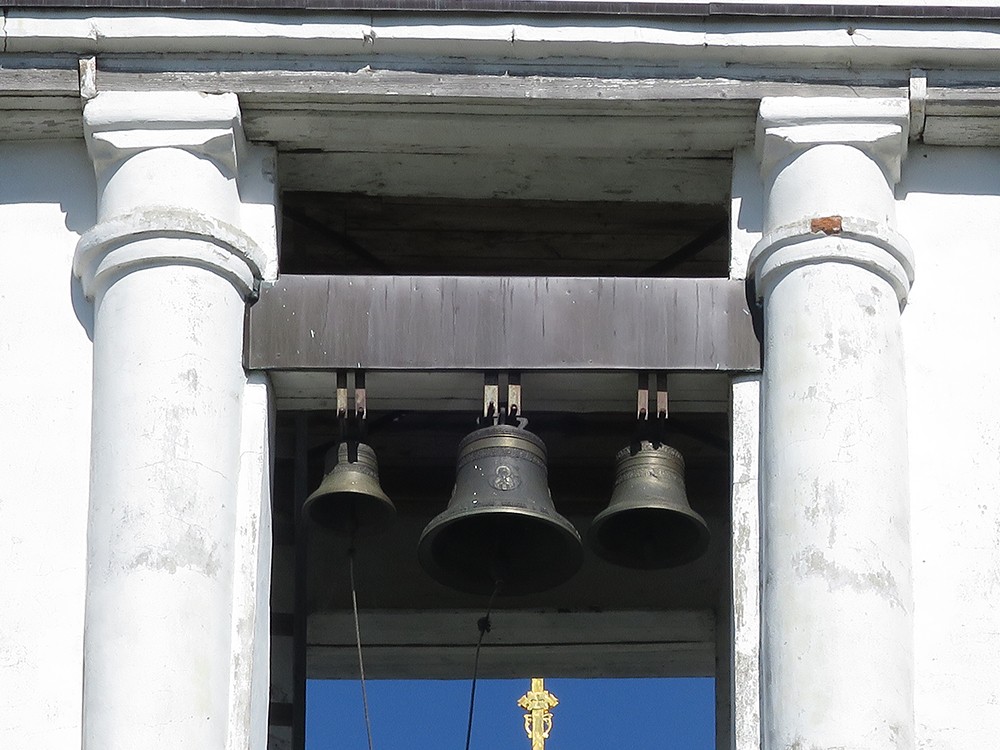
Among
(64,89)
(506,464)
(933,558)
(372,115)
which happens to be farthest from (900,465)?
(64,89)

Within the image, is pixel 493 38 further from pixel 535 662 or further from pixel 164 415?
pixel 535 662

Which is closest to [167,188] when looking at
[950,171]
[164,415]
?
[164,415]

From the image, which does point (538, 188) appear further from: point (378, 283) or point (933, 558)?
point (933, 558)

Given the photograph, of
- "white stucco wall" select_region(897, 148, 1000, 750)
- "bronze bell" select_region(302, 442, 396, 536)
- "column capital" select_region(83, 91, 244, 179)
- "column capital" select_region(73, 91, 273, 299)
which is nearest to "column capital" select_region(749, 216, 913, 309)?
"white stucco wall" select_region(897, 148, 1000, 750)

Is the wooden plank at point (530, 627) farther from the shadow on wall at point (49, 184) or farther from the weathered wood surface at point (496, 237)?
the shadow on wall at point (49, 184)

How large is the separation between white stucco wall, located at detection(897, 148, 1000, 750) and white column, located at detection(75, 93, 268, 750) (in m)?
1.87

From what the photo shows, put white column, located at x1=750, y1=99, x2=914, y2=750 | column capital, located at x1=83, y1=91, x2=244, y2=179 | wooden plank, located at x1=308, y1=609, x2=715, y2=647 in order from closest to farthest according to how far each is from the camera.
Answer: white column, located at x1=750, y1=99, x2=914, y2=750 < column capital, located at x1=83, y1=91, x2=244, y2=179 < wooden plank, located at x1=308, y1=609, x2=715, y2=647

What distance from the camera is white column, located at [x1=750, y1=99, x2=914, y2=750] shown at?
9305 mm

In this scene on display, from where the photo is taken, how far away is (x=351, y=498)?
10.1 metres

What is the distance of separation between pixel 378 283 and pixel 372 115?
0.54 metres

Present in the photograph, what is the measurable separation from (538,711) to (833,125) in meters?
2.90

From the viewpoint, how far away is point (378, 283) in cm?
1020

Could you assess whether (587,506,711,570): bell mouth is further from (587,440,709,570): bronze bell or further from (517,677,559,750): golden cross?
(517,677,559,750): golden cross

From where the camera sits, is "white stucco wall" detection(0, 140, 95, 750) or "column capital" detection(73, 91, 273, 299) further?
"column capital" detection(73, 91, 273, 299)
